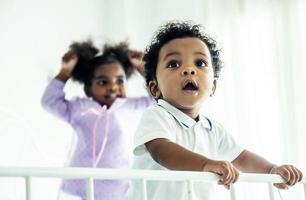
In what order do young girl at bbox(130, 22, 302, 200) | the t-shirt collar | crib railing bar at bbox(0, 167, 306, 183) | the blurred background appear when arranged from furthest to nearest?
1. the blurred background
2. the t-shirt collar
3. young girl at bbox(130, 22, 302, 200)
4. crib railing bar at bbox(0, 167, 306, 183)

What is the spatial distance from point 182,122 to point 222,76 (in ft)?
2.99

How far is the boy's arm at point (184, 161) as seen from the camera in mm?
797

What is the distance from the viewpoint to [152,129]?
3.05ft

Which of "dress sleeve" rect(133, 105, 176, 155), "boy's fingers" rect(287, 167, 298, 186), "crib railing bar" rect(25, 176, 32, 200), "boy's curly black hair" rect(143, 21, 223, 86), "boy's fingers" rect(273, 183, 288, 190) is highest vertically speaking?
"boy's curly black hair" rect(143, 21, 223, 86)

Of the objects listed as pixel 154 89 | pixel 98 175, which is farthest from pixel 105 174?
pixel 154 89

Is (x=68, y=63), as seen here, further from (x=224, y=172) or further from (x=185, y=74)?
(x=224, y=172)

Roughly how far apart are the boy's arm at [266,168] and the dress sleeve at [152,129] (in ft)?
0.62

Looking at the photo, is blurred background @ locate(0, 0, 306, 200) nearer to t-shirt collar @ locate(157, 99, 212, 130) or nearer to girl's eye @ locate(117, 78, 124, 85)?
girl's eye @ locate(117, 78, 124, 85)

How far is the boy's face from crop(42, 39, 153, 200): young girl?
27.5 inches

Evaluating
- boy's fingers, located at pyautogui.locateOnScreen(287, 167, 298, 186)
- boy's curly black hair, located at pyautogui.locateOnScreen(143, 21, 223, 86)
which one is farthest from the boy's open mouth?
boy's fingers, located at pyautogui.locateOnScreen(287, 167, 298, 186)

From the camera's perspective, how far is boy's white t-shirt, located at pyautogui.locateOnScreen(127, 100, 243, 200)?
0.94 meters

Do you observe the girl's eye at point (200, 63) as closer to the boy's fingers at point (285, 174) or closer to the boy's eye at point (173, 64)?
the boy's eye at point (173, 64)

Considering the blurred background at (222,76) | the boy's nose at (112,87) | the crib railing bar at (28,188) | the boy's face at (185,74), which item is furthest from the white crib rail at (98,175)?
the boy's nose at (112,87)

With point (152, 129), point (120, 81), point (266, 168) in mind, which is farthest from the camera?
point (120, 81)
